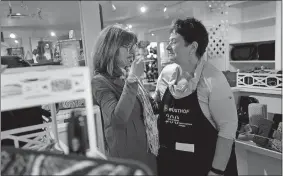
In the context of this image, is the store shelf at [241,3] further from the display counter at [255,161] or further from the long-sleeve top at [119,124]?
the long-sleeve top at [119,124]

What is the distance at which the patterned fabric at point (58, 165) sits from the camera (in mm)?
437

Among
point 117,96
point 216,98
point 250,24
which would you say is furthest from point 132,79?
point 250,24

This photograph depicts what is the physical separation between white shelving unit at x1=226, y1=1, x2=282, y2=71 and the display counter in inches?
82.6

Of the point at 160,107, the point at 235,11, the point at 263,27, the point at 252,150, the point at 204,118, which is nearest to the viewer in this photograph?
the point at 204,118

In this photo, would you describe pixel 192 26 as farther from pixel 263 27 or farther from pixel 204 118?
pixel 263 27

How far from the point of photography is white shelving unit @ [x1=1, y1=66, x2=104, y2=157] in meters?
0.45

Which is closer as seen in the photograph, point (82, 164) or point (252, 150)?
point (82, 164)

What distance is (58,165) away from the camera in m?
0.46

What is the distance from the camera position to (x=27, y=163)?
0.48m

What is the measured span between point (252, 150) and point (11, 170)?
186 centimetres

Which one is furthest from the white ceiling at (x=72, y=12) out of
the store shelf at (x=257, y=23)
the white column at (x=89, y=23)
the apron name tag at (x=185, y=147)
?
the apron name tag at (x=185, y=147)

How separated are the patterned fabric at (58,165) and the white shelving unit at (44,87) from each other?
2.9 inches

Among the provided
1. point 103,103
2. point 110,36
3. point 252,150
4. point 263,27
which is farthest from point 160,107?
point 263,27

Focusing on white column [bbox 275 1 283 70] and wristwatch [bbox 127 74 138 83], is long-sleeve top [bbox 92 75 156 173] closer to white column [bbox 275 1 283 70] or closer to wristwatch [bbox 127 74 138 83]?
wristwatch [bbox 127 74 138 83]
